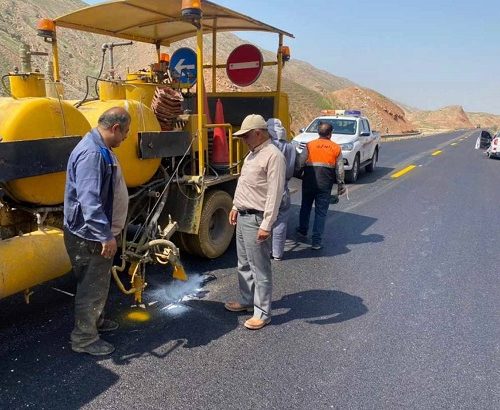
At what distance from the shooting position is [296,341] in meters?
3.70

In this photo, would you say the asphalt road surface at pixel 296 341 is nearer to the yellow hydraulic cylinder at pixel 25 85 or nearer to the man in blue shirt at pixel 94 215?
the man in blue shirt at pixel 94 215

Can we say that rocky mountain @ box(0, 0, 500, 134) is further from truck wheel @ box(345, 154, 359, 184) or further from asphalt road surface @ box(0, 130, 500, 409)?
asphalt road surface @ box(0, 130, 500, 409)

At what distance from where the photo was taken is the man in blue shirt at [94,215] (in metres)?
3.05

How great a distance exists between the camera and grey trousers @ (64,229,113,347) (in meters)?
3.27

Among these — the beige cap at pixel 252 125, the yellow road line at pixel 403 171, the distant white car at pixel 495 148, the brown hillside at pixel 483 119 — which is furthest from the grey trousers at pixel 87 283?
the brown hillside at pixel 483 119

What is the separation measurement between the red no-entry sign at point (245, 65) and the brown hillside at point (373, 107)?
45.4 m

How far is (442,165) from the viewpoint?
54.7ft

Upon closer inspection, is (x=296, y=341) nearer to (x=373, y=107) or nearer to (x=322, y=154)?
(x=322, y=154)

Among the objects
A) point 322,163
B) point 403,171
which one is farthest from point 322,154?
point 403,171

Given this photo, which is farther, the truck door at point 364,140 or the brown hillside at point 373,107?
the brown hillside at point 373,107

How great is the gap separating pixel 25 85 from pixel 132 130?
99 cm

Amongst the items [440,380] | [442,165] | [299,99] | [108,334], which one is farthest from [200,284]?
[299,99]

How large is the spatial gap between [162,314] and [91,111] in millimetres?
2094

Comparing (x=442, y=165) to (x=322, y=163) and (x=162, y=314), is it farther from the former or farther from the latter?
(x=162, y=314)
